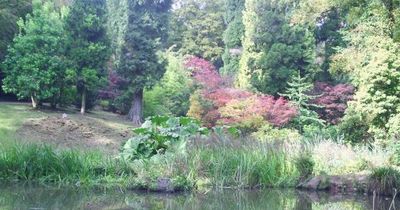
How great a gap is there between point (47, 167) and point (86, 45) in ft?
32.2

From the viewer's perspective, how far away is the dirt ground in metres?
14.4

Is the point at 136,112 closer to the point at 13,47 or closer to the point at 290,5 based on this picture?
the point at 13,47

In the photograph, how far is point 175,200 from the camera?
723cm

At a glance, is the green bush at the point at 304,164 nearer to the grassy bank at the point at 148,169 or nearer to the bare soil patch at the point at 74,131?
the grassy bank at the point at 148,169

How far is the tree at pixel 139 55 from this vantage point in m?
19.1

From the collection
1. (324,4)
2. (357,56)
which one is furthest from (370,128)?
(324,4)

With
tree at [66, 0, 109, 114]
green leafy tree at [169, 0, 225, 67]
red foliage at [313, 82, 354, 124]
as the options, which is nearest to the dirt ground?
tree at [66, 0, 109, 114]

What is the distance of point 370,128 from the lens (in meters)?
13.0

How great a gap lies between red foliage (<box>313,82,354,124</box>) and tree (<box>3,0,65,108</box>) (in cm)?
1011

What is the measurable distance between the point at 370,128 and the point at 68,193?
8789 millimetres

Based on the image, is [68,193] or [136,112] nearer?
[68,193]

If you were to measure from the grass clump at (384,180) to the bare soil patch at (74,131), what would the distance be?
754 centimetres

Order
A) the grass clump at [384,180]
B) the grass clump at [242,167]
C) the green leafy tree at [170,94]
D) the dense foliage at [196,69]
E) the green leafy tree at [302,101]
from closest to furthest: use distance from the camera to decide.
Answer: the grass clump at [384,180] → the grass clump at [242,167] → the dense foliage at [196,69] → the green leafy tree at [302,101] → the green leafy tree at [170,94]

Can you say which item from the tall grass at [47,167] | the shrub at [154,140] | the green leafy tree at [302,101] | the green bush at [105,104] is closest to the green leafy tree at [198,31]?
the green bush at [105,104]
